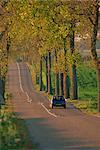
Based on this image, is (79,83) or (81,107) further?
(79,83)

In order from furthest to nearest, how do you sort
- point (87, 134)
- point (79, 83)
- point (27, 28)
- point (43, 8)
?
point (79, 83)
point (27, 28)
point (43, 8)
point (87, 134)

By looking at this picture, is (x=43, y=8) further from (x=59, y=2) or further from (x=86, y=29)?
(x=86, y=29)

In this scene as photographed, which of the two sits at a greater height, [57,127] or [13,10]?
[13,10]

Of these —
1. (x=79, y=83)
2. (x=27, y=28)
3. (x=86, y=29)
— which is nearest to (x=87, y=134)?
(x=27, y=28)

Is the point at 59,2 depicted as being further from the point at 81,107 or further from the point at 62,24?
the point at 81,107

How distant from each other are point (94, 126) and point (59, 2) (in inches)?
445

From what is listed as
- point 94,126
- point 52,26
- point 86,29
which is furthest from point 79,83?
point 94,126

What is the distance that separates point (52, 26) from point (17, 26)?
461 cm

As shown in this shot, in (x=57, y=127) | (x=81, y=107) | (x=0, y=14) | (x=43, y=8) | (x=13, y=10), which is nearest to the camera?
(x=57, y=127)

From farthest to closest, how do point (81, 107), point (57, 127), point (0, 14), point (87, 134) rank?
point (81, 107)
point (0, 14)
point (57, 127)
point (87, 134)

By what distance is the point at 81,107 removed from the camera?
53.8m

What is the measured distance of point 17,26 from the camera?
1766 inches

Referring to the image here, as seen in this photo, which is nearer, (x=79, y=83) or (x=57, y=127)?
(x=57, y=127)

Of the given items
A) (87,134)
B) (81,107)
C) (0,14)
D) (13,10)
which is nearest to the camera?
(87,134)
